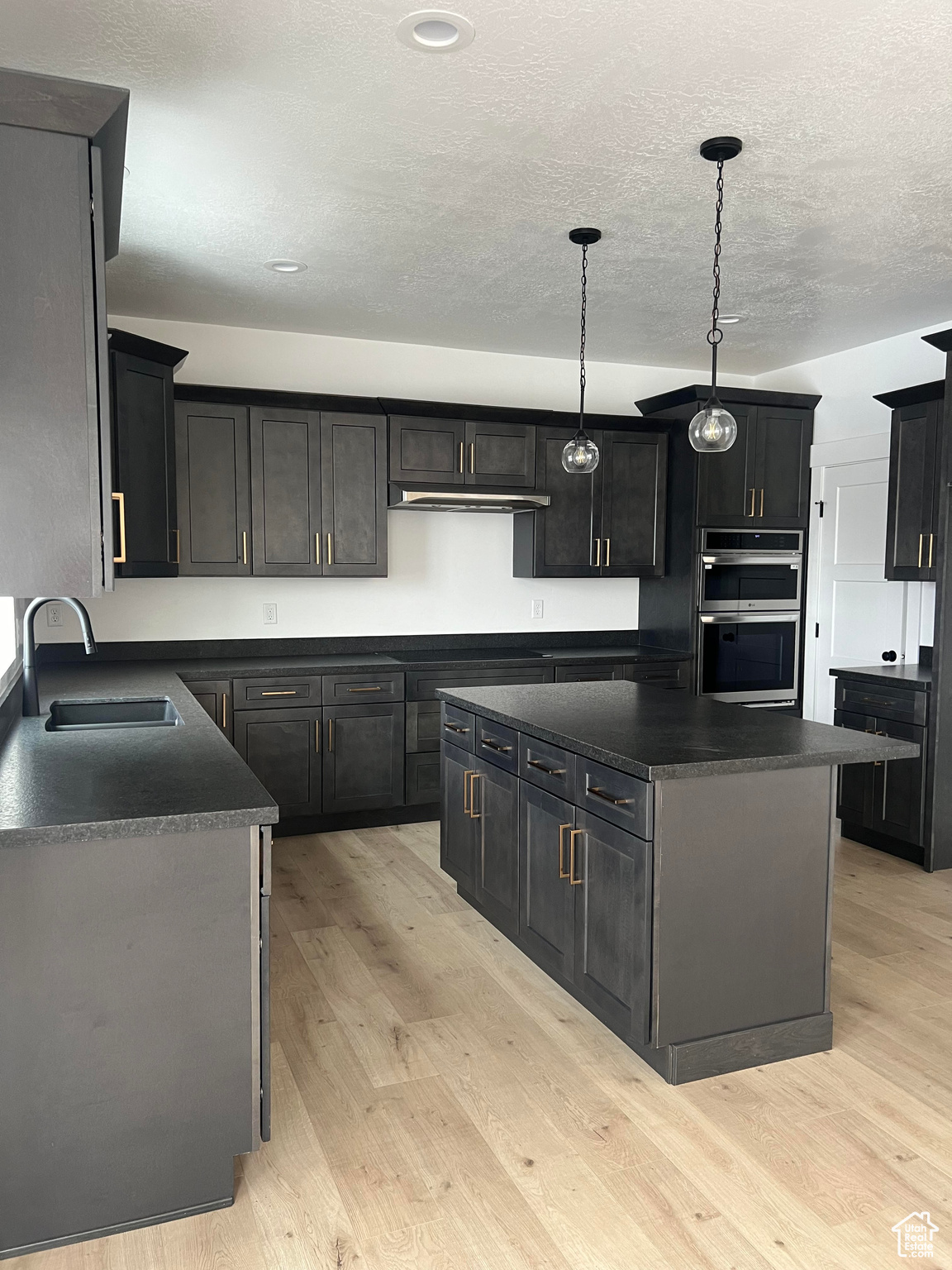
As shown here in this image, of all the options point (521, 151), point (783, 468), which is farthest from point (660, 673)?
point (521, 151)

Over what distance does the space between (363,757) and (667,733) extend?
2.37 metres

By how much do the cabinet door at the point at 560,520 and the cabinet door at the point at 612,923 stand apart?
2.90 m

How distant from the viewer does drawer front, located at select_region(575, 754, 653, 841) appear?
8.35 ft

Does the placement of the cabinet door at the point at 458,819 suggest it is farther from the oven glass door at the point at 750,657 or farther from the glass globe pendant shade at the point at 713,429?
the oven glass door at the point at 750,657

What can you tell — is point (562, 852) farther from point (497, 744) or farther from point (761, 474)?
point (761, 474)

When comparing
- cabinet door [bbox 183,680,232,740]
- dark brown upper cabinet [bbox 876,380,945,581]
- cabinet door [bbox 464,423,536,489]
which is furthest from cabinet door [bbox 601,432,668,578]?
cabinet door [bbox 183,680,232,740]

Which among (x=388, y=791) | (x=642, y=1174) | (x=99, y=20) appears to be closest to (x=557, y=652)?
(x=388, y=791)

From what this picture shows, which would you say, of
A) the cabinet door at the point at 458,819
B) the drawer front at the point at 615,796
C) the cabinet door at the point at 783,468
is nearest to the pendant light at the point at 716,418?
the drawer front at the point at 615,796

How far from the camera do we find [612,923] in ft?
8.91

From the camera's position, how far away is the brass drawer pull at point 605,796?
2639 mm

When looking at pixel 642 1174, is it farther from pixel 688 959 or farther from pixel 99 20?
pixel 99 20

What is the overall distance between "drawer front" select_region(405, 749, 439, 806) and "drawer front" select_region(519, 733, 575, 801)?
6.19 feet

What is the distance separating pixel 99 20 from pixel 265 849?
6.48 ft

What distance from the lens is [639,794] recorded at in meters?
2.56
